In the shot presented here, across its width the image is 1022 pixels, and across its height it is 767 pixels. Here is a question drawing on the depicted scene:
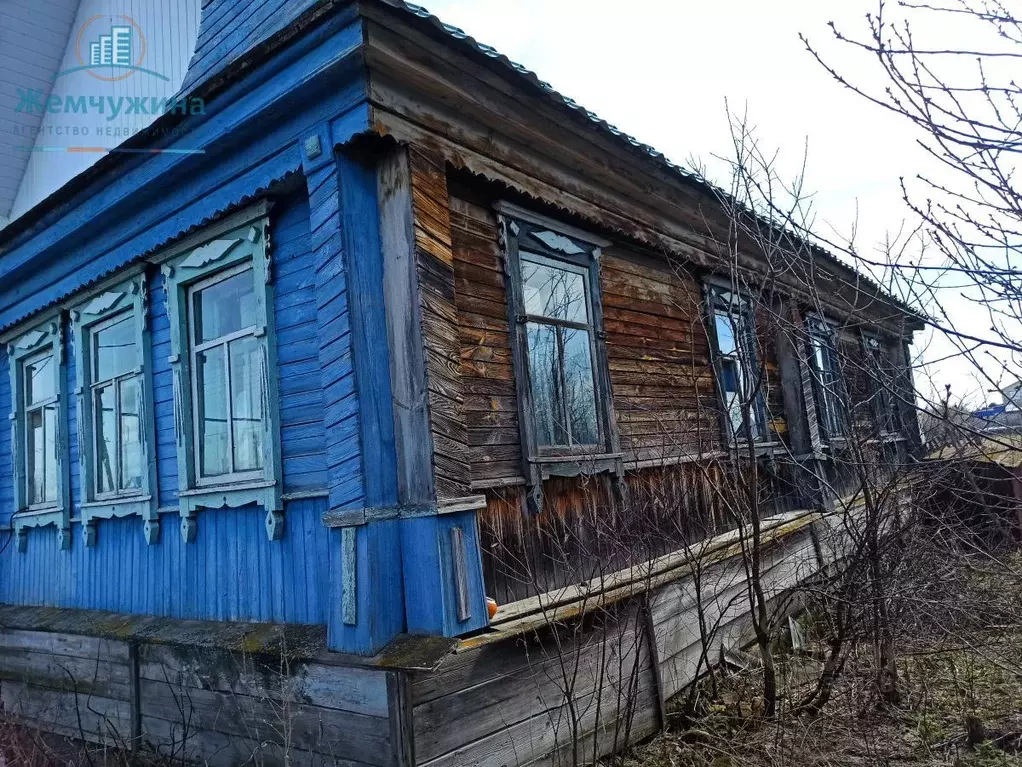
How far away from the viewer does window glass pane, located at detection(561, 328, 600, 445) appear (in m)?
5.48

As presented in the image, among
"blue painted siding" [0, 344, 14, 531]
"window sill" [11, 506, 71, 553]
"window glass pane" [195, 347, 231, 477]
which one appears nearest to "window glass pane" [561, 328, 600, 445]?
"window glass pane" [195, 347, 231, 477]

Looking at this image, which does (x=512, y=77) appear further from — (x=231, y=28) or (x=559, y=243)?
(x=231, y=28)

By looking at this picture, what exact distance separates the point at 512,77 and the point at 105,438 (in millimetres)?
4387

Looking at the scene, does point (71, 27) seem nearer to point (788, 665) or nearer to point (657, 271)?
point (657, 271)

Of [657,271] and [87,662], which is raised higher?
[657,271]

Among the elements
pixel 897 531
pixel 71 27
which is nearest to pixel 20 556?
pixel 71 27

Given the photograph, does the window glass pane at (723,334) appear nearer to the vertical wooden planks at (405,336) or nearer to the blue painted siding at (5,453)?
the vertical wooden planks at (405,336)

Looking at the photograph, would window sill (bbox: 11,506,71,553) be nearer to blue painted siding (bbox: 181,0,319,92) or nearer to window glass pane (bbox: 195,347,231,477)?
window glass pane (bbox: 195,347,231,477)

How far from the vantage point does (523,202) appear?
534 cm

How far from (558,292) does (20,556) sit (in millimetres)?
5809

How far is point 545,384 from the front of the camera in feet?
17.3

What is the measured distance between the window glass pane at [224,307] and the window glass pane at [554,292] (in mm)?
1836

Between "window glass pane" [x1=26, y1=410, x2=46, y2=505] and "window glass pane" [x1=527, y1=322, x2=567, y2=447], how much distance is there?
5063 mm

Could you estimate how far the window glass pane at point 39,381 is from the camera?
720 cm
